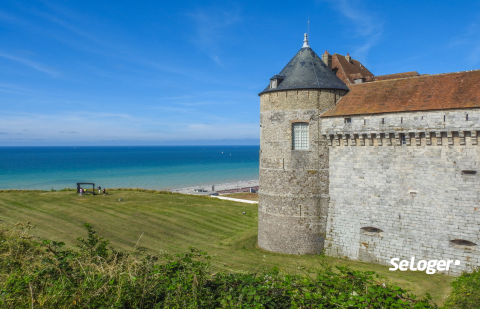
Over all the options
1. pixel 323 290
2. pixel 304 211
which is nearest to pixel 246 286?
pixel 323 290


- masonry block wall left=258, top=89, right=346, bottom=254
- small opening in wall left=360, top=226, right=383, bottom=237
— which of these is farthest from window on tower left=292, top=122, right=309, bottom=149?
small opening in wall left=360, top=226, right=383, bottom=237

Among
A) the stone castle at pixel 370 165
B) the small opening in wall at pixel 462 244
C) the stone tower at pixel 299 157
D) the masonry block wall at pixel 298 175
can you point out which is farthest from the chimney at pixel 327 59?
the small opening in wall at pixel 462 244

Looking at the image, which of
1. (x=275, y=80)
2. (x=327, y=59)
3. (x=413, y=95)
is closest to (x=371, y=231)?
(x=413, y=95)

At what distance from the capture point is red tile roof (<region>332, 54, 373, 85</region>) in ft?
71.9

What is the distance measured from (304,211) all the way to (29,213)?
846 inches

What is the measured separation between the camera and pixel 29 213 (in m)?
25.0

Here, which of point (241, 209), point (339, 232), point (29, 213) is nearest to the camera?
point (339, 232)

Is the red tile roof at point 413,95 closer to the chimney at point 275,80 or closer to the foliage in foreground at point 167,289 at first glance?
the chimney at point 275,80

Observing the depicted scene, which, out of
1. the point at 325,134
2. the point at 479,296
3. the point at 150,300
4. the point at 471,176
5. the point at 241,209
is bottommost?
the point at 241,209

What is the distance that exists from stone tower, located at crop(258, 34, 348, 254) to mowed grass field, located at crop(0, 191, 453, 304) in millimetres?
1436

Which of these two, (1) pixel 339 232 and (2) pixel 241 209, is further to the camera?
(2) pixel 241 209

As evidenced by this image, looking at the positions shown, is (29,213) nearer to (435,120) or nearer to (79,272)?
(79,272)

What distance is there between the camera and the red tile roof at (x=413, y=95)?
15.5 m

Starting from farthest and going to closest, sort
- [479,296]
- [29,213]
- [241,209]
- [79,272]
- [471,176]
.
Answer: [241,209] < [29,213] < [471,176] < [479,296] < [79,272]
